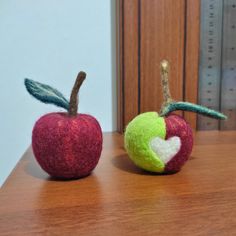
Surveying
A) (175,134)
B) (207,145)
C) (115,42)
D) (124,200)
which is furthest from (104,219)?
(115,42)

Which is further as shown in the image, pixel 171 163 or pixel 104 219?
pixel 171 163

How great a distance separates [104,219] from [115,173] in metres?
0.14

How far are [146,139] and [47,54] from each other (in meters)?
0.33

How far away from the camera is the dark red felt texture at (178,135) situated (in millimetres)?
418

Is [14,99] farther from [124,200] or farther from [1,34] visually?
[124,200]

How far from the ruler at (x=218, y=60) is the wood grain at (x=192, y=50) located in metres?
0.02

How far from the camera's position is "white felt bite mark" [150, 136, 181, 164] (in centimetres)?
41

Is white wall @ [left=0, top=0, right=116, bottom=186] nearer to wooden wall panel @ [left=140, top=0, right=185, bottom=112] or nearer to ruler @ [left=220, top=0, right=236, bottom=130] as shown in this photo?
wooden wall panel @ [left=140, top=0, right=185, bottom=112]

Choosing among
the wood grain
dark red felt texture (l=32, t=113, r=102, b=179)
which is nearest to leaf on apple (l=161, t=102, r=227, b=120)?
dark red felt texture (l=32, t=113, r=102, b=179)

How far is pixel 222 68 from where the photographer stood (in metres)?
0.68

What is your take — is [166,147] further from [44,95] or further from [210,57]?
[210,57]

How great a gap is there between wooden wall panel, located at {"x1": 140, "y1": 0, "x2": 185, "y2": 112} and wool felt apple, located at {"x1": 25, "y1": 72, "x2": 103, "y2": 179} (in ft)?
0.79

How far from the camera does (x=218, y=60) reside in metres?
0.67

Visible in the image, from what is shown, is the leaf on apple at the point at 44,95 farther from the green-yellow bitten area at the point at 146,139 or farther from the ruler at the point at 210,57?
the ruler at the point at 210,57
